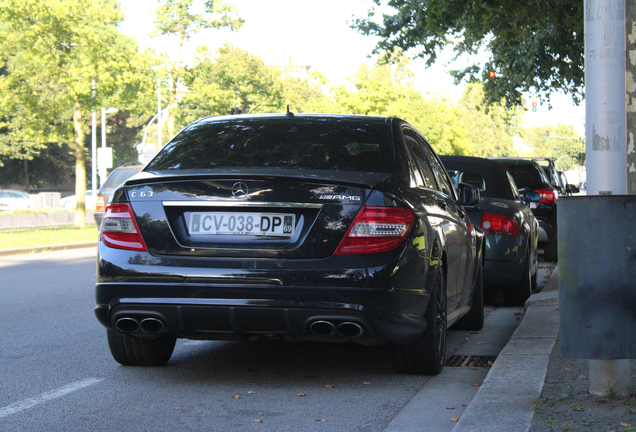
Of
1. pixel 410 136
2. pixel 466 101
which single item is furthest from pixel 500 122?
pixel 410 136

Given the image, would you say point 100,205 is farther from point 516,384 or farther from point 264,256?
point 516,384

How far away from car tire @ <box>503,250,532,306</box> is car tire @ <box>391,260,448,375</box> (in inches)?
148

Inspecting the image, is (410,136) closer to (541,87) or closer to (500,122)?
(541,87)

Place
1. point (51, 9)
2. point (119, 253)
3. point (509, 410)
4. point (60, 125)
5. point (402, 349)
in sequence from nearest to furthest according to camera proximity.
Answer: point (509, 410) → point (119, 253) → point (402, 349) → point (51, 9) → point (60, 125)

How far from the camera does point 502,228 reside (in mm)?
8898

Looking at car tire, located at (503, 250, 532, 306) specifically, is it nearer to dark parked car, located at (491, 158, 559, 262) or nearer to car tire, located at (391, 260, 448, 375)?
car tire, located at (391, 260, 448, 375)

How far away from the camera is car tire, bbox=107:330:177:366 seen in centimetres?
578

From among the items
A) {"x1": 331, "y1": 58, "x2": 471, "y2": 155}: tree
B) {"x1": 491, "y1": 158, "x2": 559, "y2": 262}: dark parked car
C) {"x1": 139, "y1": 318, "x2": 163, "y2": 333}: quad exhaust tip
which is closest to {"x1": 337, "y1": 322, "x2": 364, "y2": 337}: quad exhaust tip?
{"x1": 139, "y1": 318, "x2": 163, "y2": 333}: quad exhaust tip

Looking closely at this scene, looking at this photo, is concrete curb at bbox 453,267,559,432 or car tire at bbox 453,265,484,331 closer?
concrete curb at bbox 453,267,559,432

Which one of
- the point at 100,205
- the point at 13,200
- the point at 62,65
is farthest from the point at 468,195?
the point at 13,200

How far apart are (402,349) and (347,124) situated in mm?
1457

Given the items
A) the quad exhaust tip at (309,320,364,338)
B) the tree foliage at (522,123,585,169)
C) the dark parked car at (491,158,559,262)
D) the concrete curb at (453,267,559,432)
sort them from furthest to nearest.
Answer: the tree foliage at (522,123,585,169)
the dark parked car at (491,158,559,262)
the quad exhaust tip at (309,320,364,338)
the concrete curb at (453,267,559,432)

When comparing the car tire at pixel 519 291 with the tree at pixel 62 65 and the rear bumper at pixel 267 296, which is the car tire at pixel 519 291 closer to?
the rear bumper at pixel 267 296

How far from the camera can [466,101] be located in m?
104
